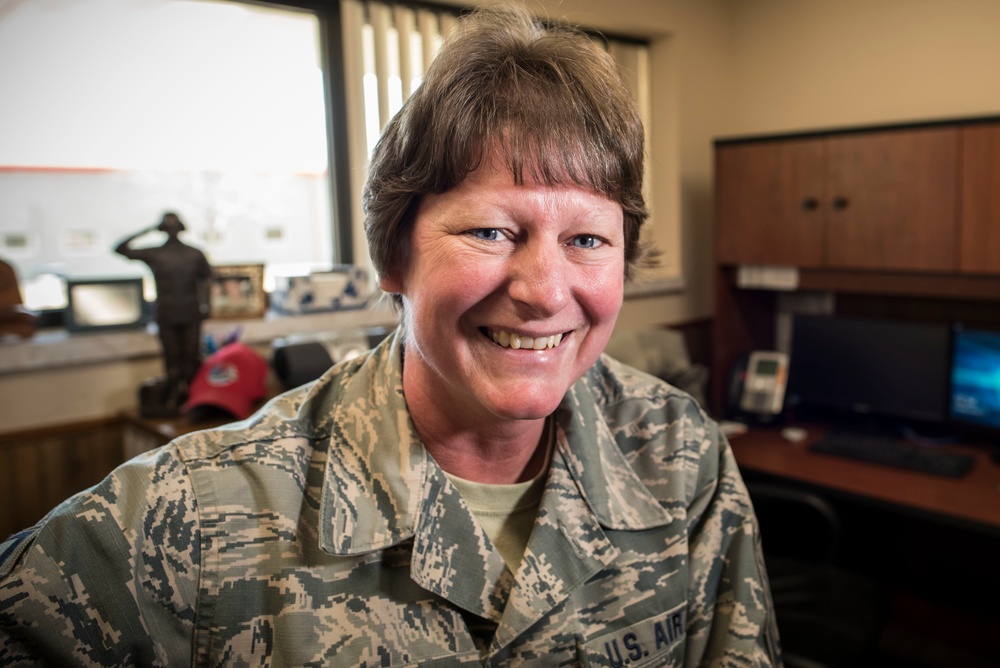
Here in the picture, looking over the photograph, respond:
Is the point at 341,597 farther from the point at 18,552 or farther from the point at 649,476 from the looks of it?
the point at 649,476

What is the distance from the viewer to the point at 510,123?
0.88m

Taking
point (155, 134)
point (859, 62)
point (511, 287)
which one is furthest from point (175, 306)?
point (859, 62)

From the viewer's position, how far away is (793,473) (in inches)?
95.3

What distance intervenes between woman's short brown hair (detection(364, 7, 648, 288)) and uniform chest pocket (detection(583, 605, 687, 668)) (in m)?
0.54

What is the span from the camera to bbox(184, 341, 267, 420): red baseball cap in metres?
2.01

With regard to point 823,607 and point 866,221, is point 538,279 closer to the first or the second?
point 823,607

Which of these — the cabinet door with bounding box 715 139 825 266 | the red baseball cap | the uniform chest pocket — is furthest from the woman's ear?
the cabinet door with bounding box 715 139 825 266

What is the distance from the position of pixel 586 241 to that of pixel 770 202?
233 centimetres

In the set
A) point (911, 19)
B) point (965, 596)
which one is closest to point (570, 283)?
point (965, 596)

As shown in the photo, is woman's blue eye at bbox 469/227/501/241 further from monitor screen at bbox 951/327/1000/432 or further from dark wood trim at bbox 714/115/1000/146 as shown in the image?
monitor screen at bbox 951/327/1000/432

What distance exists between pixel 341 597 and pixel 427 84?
60 centimetres

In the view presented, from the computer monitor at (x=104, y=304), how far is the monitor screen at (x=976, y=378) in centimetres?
260

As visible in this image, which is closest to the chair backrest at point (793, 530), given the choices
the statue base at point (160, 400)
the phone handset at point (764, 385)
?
the phone handset at point (764, 385)

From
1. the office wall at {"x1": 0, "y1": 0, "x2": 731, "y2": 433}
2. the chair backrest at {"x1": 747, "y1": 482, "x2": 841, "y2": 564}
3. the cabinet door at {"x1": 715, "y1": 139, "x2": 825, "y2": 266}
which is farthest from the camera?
the office wall at {"x1": 0, "y1": 0, "x2": 731, "y2": 433}
